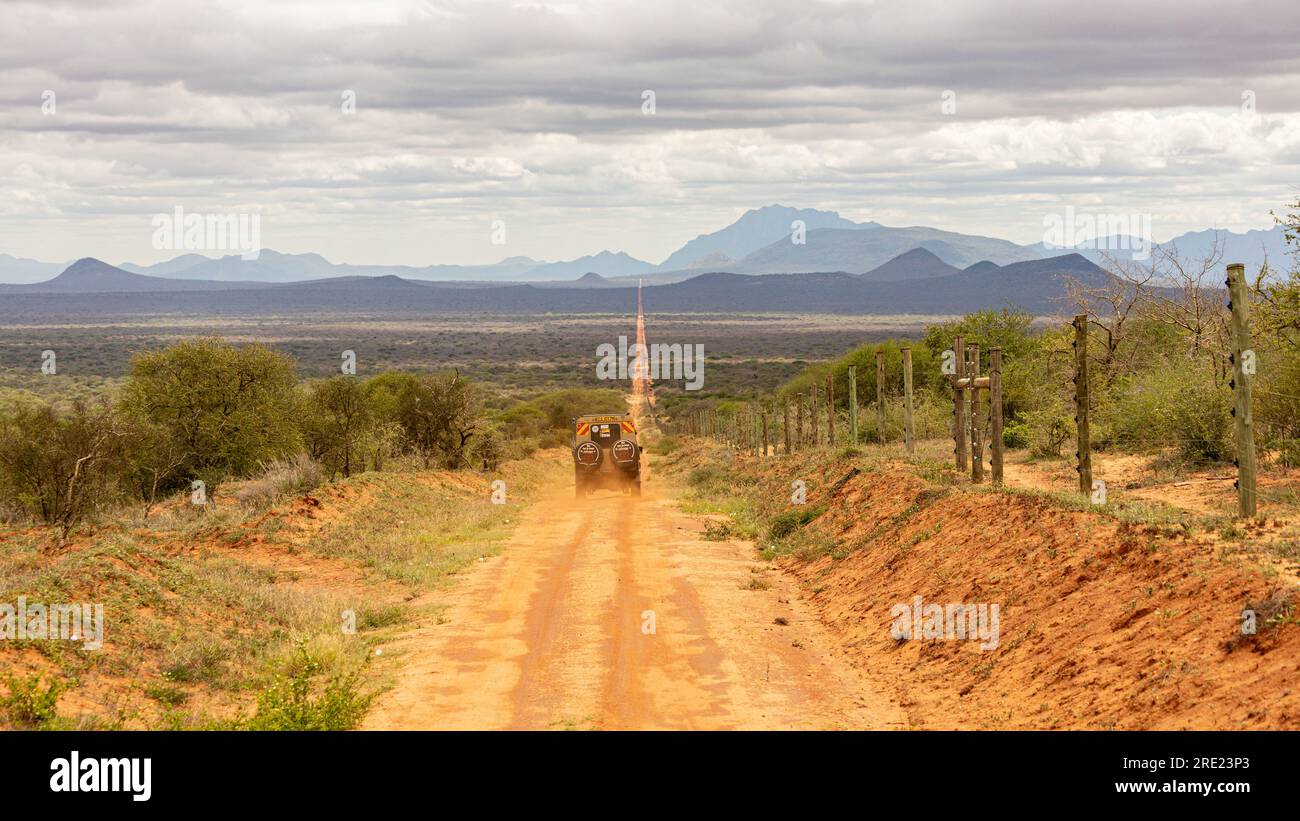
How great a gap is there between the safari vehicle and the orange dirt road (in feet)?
38.4

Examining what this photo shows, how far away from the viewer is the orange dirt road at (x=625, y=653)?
1062 centimetres

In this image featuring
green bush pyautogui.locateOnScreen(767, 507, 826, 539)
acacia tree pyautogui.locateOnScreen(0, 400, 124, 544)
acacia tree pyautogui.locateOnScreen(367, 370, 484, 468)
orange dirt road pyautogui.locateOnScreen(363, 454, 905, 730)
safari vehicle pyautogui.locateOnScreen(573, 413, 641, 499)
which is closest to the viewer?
orange dirt road pyautogui.locateOnScreen(363, 454, 905, 730)

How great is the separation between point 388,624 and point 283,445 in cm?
2169

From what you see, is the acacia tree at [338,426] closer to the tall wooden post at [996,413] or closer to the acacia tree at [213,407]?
the acacia tree at [213,407]

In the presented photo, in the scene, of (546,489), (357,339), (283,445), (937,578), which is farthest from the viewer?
(357,339)

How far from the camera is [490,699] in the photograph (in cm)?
1124

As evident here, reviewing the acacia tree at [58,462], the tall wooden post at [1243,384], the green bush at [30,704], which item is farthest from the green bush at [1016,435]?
the green bush at [30,704]

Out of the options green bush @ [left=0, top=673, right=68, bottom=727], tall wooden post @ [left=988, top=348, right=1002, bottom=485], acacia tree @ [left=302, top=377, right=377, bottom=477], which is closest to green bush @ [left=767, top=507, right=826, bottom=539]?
tall wooden post @ [left=988, top=348, right=1002, bottom=485]
